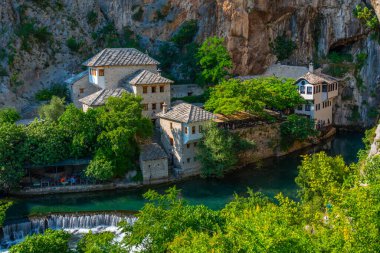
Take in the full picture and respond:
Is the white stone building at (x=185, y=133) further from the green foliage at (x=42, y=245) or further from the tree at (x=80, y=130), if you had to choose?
the green foliage at (x=42, y=245)

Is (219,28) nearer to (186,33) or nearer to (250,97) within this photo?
(186,33)

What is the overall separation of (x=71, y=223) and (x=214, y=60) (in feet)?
93.9

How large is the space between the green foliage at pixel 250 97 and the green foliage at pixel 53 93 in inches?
627

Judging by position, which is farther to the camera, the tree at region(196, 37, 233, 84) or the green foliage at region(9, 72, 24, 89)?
the tree at region(196, 37, 233, 84)

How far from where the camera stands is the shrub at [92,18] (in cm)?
6531

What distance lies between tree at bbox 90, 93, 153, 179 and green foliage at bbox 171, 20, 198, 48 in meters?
21.3

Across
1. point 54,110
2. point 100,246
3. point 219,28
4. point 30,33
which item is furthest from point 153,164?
point 30,33

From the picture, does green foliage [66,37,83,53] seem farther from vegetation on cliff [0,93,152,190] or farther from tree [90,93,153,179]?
tree [90,93,153,179]

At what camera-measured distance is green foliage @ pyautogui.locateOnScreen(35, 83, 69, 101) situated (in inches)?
2167

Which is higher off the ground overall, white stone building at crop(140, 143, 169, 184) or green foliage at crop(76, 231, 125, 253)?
green foliage at crop(76, 231, 125, 253)

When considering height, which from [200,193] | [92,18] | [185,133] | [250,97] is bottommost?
[200,193]

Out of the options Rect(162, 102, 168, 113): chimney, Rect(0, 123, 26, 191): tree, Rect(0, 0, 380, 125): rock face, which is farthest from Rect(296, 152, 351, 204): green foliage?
Rect(0, 0, 380, 125): rock face

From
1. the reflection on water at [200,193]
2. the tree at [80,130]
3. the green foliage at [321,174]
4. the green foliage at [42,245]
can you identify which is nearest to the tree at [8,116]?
the tree at [80,130]

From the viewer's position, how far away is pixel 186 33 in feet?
207
